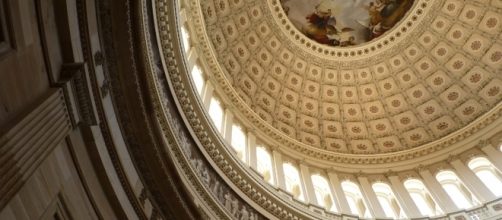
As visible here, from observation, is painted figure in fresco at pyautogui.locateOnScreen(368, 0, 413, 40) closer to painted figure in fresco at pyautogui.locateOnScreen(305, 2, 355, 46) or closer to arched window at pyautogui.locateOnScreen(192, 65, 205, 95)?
painted figure in fresco at pyautogui.locateOnScreen(305, 2, 355, 46)

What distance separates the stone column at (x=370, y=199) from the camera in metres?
17.2

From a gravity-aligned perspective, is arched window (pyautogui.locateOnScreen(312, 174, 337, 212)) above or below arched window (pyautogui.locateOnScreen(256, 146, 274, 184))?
below

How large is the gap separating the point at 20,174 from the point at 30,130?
0.54 m

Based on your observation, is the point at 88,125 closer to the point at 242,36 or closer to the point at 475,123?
the point at 242,36

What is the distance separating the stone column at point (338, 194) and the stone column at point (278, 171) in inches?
94.4

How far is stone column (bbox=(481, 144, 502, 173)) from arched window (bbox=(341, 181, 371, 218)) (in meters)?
5.75

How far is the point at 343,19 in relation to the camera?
86.7 ft

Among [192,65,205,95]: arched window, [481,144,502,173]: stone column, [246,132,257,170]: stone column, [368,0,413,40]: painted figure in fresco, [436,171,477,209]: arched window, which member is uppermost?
[368,0,413,40]: painted figure in fresco

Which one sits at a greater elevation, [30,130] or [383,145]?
[383,145]

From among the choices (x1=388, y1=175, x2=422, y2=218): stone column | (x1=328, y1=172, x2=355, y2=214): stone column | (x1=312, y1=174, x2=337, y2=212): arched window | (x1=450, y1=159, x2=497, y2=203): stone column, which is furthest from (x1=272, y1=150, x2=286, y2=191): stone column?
(x1=450, y1=159, x2=497, y2=203): stone column

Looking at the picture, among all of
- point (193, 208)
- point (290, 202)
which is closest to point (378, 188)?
point (290, 202)

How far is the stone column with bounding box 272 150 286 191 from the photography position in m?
16.1

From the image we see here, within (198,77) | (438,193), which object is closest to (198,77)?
(198,77)

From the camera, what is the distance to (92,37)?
7.04 metres
